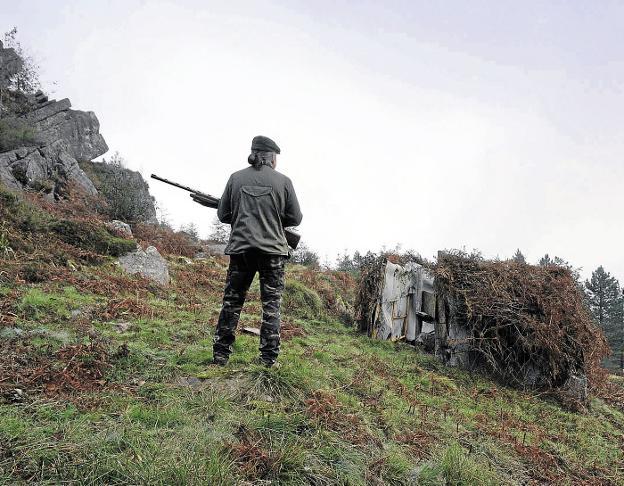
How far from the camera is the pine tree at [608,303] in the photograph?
113ft

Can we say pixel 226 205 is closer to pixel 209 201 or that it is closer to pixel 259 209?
pixel 259 209

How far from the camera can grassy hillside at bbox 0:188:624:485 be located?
241 centimetres

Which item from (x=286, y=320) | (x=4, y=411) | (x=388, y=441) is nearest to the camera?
(x=4, y=411)

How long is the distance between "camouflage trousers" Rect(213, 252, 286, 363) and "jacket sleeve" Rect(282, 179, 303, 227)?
49cm

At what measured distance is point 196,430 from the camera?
2799mm

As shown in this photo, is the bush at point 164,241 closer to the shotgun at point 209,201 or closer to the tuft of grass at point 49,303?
the tuft of grass at point 49,303

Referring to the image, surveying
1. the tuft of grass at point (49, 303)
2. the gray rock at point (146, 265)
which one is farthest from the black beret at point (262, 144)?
the gray rock at point (146, 265)

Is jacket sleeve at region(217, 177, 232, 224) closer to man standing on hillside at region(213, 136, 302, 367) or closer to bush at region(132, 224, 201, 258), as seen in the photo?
man standing on hillside at region(213, 136, 302, 367)

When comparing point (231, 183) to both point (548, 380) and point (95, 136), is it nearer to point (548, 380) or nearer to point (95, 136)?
point (548, 380)

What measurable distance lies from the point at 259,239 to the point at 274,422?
1955 mm

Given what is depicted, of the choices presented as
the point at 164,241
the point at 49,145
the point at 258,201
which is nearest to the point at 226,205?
the point at 258,201

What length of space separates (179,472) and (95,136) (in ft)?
111

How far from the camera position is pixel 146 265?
9.88m

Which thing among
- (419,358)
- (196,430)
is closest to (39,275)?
(196,430)
